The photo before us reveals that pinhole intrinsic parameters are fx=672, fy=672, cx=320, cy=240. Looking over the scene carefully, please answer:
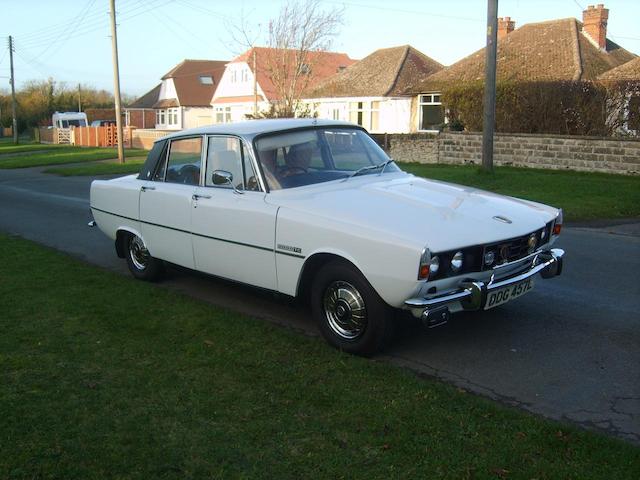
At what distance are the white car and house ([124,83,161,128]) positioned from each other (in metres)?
67.0

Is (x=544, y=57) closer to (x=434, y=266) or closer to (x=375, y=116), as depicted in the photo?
(x=375, y=116)

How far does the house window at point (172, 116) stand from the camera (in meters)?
65.9

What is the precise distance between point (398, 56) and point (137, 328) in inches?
1666

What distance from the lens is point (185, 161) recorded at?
6680mm

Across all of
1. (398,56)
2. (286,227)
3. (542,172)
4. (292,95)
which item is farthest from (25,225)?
(398,56)

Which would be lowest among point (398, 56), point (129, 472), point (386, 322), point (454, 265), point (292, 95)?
point (129, 472)

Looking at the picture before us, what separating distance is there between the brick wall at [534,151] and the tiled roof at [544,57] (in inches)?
287

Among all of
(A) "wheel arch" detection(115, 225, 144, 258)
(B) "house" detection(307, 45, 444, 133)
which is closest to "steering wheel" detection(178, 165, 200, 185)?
(A) "wheel arch" detection(115, 225, 144, 258)

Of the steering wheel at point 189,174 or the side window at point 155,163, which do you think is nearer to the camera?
the steering wheel at point 189,174

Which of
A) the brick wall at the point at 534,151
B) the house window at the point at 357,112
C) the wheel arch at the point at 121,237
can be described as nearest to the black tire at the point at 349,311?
the wheel arch at the point at 121,237

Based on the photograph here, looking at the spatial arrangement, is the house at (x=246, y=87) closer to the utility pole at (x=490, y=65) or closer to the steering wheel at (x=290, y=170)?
the utility pole at (x=490, y=65)

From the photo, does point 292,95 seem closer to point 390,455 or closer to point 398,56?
point 398,56

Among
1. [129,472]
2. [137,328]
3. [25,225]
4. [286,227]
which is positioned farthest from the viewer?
[25,225]

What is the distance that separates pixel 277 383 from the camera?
14.7ft
